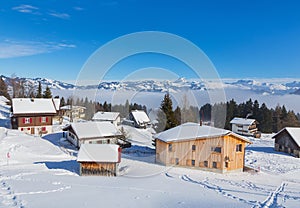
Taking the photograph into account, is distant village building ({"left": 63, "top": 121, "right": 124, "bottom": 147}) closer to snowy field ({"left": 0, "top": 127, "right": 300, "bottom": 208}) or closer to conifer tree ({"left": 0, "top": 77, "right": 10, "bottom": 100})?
snowy field ({"left": 0, "top": 127, "right": 300, "bottom": 208})

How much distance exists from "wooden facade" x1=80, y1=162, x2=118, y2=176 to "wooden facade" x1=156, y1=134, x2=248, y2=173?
5928mm

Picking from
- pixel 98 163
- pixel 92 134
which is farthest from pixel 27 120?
pixel 98 163

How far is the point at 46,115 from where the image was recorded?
113 feet

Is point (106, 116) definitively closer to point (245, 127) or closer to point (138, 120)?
point (138, 120)

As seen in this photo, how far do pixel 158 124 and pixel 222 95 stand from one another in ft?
31.9

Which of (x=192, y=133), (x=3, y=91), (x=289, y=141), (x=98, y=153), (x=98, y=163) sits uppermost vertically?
(x=3, y=91)

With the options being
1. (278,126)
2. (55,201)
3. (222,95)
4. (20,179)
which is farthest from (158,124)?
(278,126)

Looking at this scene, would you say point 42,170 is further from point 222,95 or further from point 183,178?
point 222,95

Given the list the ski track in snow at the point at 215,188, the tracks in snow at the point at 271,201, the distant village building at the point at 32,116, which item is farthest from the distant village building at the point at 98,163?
the distant village building at the point at 32,116

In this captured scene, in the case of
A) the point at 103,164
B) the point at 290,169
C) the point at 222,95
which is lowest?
the point at 290,169

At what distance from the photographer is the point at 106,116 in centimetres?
4894

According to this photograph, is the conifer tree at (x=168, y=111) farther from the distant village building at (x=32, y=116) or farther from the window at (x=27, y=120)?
the window at (x=27, y=120)

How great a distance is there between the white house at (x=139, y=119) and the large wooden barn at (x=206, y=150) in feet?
85.5

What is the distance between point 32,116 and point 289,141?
34.6 metres
